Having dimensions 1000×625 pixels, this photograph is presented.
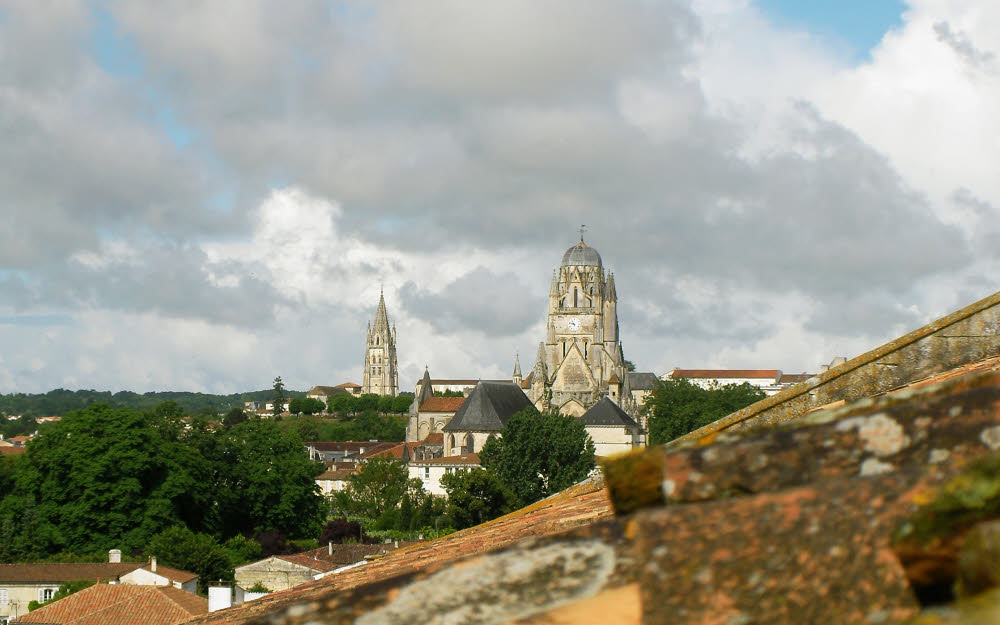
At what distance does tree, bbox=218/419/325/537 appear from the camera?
2370 inches

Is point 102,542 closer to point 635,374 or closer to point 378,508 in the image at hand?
point 378,508

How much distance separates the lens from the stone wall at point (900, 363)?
7449 millimetres

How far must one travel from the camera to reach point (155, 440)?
5331 cm

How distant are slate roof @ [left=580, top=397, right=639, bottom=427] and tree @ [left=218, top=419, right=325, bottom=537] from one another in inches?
1395

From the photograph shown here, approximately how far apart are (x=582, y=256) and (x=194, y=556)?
266 feet

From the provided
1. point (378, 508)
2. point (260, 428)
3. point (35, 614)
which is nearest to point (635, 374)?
point (378, 508)

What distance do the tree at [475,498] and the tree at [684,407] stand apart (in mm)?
24184

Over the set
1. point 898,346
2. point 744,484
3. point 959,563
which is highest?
point 898,346

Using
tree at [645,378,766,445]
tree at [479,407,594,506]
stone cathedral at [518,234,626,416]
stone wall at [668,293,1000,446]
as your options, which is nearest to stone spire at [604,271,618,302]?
stone cathedral at [518,234,626,416]

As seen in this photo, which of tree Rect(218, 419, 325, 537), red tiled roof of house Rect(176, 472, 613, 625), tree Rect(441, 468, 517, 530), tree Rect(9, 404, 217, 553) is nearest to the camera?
red tiled roof of house Rect(176, 472, 613, 625)

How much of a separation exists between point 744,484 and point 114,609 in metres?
31.1

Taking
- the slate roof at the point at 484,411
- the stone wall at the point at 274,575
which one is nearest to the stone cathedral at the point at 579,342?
the slate roof at the point at 484,411

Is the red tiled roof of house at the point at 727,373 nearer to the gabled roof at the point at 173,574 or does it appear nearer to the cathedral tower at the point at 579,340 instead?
the cathedral tower at the point at 579,340

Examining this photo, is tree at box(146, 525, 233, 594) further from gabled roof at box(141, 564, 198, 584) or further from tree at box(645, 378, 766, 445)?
tree at box(645, 378, 766, 445)
